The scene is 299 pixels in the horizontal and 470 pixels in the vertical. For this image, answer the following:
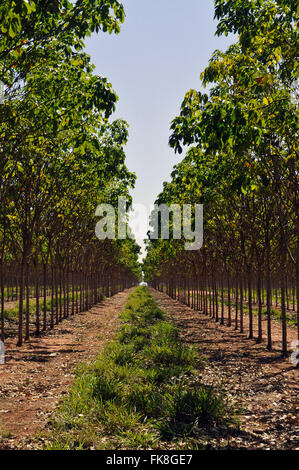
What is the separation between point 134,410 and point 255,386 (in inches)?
164

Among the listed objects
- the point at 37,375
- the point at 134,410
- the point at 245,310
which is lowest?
the point at 245,310

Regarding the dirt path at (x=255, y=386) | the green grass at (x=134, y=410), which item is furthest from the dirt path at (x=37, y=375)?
the dirt path at (x=255, y=386)

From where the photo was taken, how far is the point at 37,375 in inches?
451

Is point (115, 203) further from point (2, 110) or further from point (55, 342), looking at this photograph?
point (2, 110)

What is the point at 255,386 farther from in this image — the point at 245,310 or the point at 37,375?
the point at 245,310

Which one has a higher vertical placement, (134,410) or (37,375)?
(134,410)

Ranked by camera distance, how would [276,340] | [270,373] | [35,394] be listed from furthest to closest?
[276,340], [270,373], [35,394]

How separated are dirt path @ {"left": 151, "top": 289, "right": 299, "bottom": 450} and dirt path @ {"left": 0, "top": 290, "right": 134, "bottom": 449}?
3.73m

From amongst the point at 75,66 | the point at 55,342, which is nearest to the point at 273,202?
the point at 75,66

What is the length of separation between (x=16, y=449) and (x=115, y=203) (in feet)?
53.5

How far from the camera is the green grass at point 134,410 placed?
657 centimetres

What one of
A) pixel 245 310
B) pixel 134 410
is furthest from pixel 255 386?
pixel 245 310

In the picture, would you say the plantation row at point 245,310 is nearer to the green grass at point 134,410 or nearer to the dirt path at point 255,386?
the dirt path at point 255,386
